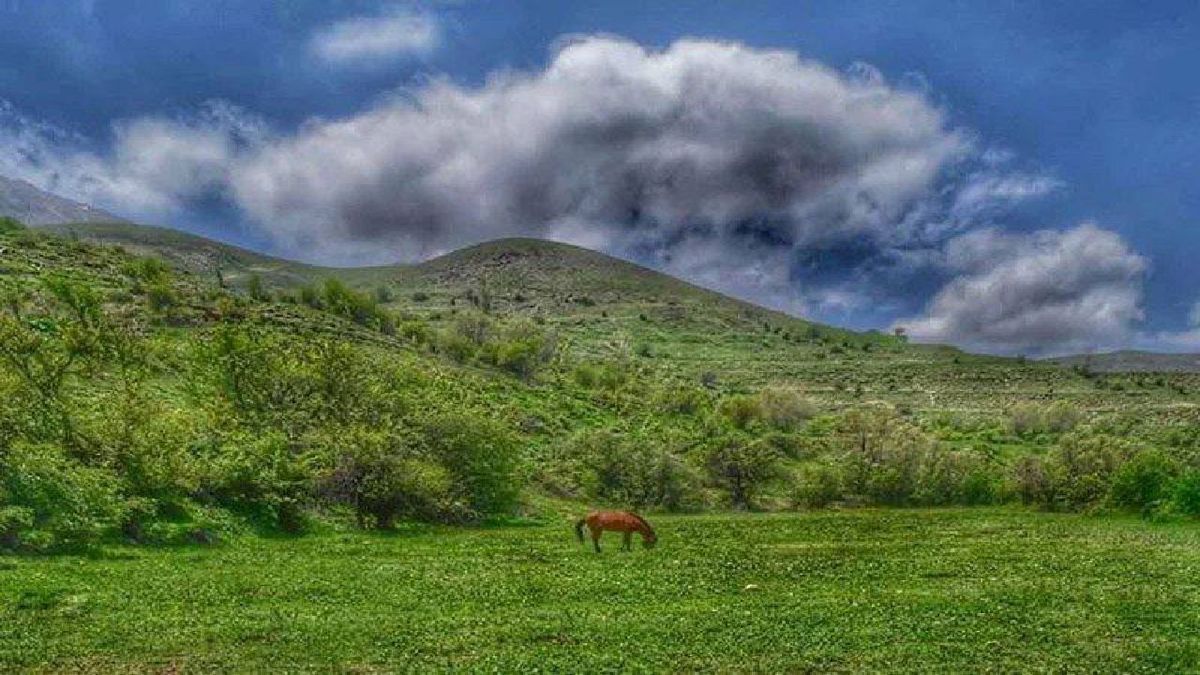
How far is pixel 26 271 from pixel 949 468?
10082 cm

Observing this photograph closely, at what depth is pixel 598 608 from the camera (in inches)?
954

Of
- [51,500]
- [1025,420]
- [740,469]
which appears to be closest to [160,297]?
[740,469]

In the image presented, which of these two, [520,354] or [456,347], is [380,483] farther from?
[456,347]

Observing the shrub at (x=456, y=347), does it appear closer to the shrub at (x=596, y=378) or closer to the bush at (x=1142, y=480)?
the shrub at (x=596, y=378)

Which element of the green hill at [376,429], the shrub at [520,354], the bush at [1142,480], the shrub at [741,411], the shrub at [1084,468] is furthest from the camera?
the shrub at [520,354]

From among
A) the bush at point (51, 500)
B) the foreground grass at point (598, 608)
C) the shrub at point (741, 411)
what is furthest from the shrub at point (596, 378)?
the bush at point (51, 500)

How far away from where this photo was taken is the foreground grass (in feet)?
62.7

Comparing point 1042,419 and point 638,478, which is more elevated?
point 1042,419

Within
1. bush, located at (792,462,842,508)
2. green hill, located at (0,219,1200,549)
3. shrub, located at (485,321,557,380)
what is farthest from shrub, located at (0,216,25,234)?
bush, located at (792,462,842,508)

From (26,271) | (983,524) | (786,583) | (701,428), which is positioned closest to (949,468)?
(983,524)

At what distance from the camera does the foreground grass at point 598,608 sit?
19.1 metres

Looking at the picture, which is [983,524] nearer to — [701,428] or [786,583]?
[786,583]

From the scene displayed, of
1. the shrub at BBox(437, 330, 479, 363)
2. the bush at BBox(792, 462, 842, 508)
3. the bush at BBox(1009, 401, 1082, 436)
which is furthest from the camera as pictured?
the shrub at BBox(437, 330, 479, 363)

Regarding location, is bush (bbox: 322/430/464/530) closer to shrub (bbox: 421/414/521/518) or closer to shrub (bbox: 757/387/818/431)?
shrub (bbox: 421/414/521/518)
